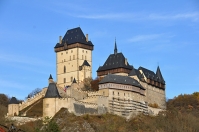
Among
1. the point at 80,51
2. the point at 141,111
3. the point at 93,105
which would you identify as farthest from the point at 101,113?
the point at 80,51

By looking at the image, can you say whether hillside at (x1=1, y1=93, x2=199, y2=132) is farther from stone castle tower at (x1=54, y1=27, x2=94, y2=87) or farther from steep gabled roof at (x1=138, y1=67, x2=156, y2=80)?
stone castle tower at (x1=54, y1=27, x2=94, y2=87)

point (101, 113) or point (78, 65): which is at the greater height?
point (78, 65)

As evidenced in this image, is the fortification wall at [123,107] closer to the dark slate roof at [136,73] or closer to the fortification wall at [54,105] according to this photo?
the dark slate roof at [136,73]

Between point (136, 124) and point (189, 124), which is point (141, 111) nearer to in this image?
point (136, 124)

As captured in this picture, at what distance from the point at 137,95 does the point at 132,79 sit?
7.69 feet

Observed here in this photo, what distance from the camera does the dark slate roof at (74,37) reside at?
8061 cm

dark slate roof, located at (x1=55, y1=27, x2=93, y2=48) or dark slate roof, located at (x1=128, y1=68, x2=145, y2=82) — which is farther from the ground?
dark slate roof, located at (x1=55, y1=27, x2=93, y2=48)

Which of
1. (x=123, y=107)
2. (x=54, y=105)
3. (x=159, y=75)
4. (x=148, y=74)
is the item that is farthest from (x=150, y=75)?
(x=54, y=105)

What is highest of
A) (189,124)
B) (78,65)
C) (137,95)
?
(78,65)

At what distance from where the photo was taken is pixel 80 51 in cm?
7988

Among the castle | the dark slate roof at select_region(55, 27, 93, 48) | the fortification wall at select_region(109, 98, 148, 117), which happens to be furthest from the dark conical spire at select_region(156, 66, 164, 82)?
the fortification wall at select_region(109, 98, 148, 117)

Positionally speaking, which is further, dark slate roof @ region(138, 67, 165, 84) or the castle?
dark slate roof @ region(138, 67, 165, 84)

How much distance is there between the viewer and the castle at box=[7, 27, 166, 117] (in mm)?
59225

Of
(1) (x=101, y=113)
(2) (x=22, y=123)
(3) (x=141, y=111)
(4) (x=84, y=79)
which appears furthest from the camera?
(4) (x=84, y=79)
